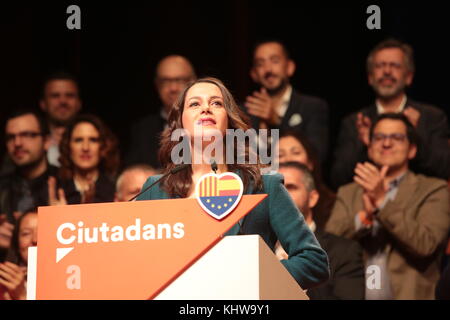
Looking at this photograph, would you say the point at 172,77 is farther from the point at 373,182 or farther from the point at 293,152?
the point at 373,182

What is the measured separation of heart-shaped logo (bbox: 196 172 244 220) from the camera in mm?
2262

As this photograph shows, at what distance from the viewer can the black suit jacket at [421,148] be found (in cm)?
479

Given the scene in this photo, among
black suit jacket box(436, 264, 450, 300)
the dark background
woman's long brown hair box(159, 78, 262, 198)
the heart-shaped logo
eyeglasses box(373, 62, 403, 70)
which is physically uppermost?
the dark background

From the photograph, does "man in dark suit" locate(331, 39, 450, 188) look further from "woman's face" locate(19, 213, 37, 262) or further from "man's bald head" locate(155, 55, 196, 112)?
"woman's face" locate(19, 213, 37, 262)

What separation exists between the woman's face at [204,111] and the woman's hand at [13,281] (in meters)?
1.57

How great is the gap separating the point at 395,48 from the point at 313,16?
1096 mm

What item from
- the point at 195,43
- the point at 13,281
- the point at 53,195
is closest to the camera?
the point at 13,281

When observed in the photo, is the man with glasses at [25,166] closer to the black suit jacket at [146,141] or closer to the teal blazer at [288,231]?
the black suit jacket at [146,141]

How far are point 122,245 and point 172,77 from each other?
118 inches

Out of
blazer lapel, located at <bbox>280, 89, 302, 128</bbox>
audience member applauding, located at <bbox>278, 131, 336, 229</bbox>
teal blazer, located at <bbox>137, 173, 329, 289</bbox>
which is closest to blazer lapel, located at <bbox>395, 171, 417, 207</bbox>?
audience member applauding, located at <bbox>278, 131, 336, 229</bbox>

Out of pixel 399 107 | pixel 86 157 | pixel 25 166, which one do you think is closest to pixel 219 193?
pixel 86 157

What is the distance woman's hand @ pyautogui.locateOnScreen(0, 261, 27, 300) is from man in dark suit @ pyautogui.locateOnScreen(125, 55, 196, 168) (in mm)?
1377

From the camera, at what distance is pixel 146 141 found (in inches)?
210

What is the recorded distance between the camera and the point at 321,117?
5.12 meters
